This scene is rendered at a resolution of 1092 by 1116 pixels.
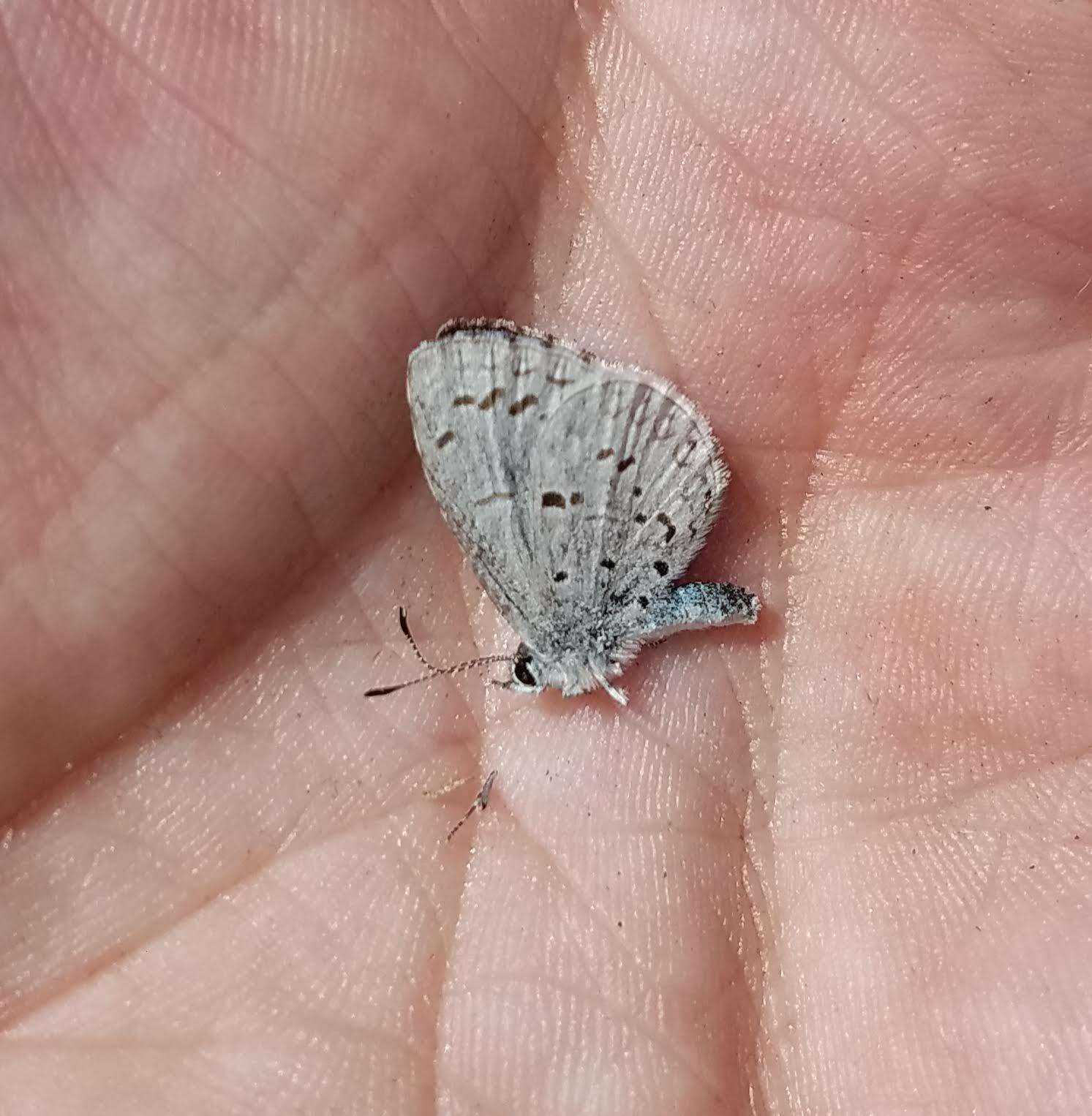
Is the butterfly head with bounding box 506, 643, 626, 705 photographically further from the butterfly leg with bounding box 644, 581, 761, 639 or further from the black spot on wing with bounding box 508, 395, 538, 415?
the black spot on wing with bounding box 508, 395, 538, 415

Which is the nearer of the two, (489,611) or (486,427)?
(486,427)

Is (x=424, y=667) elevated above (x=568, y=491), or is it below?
below

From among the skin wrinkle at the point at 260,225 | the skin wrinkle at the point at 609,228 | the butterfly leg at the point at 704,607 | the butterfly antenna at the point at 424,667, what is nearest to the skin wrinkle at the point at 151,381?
the skin wrinkle at the point at 260,225

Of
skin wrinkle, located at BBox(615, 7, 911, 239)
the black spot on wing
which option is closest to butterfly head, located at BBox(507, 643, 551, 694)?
the black spot on wing

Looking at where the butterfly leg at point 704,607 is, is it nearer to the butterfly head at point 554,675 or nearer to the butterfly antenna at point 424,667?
the butterfly head at point 554,675

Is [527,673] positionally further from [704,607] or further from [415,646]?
[704,607]

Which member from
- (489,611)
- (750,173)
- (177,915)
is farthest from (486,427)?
(177,915)

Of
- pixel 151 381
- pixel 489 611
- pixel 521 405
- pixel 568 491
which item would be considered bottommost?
pixel 489 611

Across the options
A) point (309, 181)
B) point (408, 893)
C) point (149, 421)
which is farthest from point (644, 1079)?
point (309, 181)
